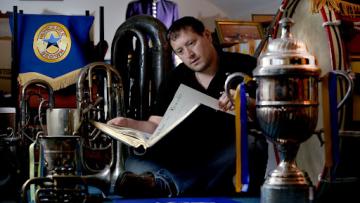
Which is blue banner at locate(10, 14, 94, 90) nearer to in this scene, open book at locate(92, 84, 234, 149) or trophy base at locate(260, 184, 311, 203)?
open book at locate(92, 84, 234, 149)

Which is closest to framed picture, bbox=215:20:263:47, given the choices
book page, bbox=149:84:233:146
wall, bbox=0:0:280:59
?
wall, bbox=0:0:280:59

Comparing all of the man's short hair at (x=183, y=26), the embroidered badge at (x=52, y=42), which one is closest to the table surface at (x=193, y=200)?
the man's short hair at (x=183, y=26)

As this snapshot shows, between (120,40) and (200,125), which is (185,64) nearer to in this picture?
(200,125)

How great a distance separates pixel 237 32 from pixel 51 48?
136 cm

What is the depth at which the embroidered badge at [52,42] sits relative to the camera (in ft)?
12.6

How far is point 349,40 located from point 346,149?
28 centimetres

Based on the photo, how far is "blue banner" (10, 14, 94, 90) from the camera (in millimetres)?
3814

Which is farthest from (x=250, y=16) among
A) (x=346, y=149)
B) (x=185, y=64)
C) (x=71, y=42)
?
(x=346, y=149)

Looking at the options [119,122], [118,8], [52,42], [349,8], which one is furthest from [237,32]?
[349,8]

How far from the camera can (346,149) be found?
148 centimetres

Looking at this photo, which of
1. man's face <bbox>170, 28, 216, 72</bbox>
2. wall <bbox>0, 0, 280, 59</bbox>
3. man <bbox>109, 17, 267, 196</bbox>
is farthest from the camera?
wall <bbox>0, 0, 280, 59</bbox>

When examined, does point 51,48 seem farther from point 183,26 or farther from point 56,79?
point 183,26

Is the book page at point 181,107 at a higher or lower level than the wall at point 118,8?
lower

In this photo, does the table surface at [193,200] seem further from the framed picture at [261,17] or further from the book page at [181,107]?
the framed picture at [261,17]
